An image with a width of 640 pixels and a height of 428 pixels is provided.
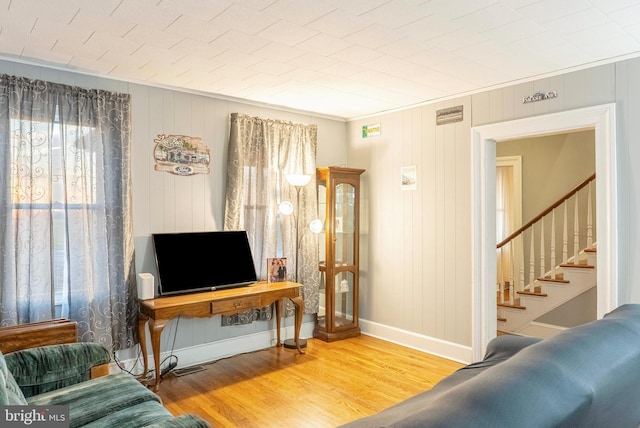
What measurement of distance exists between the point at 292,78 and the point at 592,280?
3.79 m

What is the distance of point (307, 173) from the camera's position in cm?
468

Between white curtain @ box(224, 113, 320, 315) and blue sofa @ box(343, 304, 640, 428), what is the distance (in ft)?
10.5

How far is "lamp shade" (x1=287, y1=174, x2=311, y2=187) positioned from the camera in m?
4.34

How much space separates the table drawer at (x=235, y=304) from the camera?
142 inches

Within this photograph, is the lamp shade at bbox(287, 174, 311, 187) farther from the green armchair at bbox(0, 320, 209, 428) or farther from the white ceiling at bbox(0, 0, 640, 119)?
the green armchair at bbox(0, 320, 209, 428)

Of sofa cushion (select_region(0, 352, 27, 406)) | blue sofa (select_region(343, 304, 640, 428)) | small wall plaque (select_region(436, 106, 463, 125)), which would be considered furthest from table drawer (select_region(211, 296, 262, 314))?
blue sofa (select_region(343, 304, 640, 428))

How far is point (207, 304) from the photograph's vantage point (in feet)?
11.7

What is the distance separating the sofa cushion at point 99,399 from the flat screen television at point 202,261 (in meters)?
1.39

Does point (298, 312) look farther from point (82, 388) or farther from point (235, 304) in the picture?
point (82, 388)

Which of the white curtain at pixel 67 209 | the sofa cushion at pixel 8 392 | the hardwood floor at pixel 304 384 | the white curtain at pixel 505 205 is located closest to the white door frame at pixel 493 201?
the hardwood floor at pixel 304 384

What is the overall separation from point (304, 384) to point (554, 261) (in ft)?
11.0

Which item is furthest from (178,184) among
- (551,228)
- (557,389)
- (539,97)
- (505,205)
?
(505,205)

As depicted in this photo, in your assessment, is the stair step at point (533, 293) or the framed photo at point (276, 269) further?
the stair step at point (533, 293)

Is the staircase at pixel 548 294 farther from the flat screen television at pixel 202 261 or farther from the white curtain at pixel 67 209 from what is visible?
the white curtain at pixel 67 209
